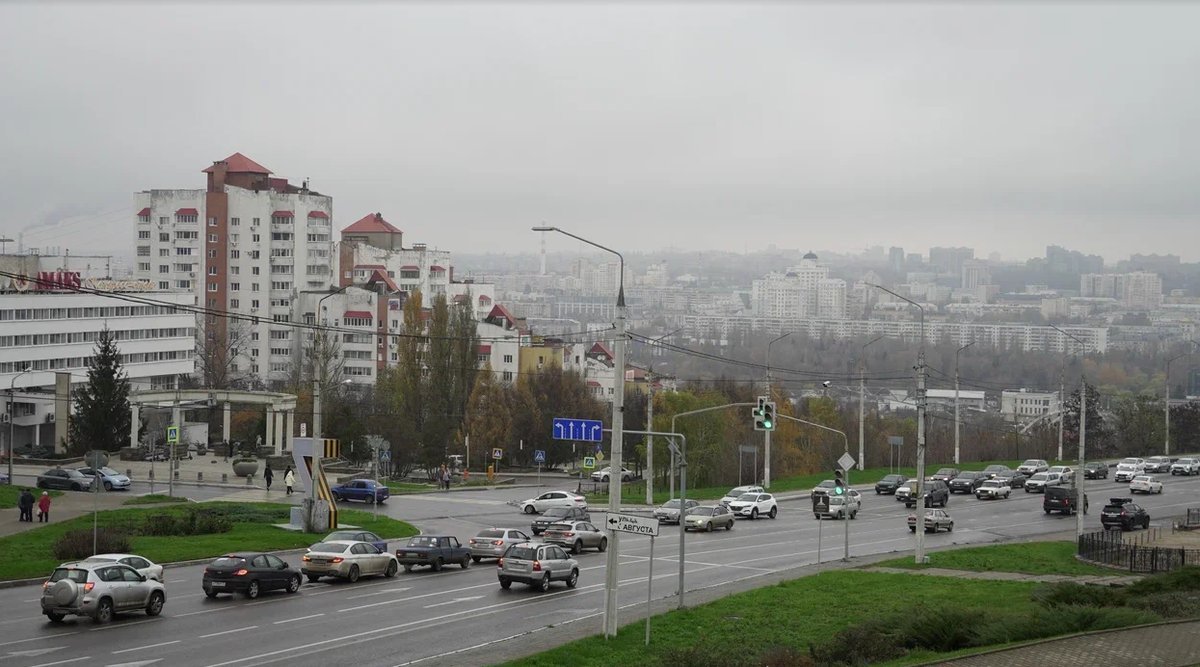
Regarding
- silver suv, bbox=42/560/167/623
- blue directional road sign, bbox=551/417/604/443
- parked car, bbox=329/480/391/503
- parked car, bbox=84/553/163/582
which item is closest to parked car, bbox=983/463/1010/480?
blue directional road sign, bbox=551/417/604/443

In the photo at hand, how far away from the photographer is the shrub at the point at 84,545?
123 ft

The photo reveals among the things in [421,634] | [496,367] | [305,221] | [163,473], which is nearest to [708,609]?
[421,634]

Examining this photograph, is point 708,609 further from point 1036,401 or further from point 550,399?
point 1036,401

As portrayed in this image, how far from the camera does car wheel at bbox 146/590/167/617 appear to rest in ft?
98.4

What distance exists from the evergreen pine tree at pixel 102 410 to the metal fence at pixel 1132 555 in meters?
60.2

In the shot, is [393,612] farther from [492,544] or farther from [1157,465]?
[1157,465]

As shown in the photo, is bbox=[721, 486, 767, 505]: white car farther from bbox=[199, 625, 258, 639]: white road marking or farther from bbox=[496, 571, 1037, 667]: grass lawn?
bbox=[199, 625, 258, 639]: white road marking

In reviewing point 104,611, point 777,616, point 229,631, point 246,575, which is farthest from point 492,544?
point 104,611

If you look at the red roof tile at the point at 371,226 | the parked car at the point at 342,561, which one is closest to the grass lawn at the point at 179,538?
the parked car at the point at 342,561

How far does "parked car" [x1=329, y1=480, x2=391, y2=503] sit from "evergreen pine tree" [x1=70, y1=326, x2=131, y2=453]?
26534 millimetres

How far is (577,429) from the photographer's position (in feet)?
230

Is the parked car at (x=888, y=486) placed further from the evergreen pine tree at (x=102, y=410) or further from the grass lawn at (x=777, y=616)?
the evergreen pine tree at (x=102, y=410)

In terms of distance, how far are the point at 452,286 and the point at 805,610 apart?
158386mm

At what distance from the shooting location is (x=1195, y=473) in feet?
321
